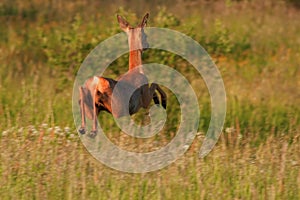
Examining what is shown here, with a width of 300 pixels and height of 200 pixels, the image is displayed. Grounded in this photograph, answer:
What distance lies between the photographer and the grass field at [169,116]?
4.93 m

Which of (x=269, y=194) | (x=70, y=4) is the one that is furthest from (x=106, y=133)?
(x=70, y=4)

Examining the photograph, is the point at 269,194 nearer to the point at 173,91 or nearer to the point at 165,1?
the point at 173,91

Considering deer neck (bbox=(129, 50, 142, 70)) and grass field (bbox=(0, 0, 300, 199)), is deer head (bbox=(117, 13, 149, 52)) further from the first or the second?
grass field (bbox=(0, 0, 300, 199))

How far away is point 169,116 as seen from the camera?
6633 millimetres

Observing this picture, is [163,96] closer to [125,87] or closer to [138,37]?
[125,87]

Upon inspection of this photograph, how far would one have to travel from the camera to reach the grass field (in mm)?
4930

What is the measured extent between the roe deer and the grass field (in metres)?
0.50

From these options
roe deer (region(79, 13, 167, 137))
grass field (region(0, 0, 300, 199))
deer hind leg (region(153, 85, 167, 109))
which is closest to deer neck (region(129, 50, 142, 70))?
roe deer (region(79, 13, 167, 137))

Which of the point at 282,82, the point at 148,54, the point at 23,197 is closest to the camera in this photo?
the point at 23,197

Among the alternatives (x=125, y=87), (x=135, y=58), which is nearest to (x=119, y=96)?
(x=125, y=87)

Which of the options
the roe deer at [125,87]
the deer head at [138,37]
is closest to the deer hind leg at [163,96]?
the roe deer at [125,87]

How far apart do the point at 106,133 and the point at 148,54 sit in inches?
51.8

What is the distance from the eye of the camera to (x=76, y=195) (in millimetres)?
4754

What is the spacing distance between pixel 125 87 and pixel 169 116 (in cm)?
197
